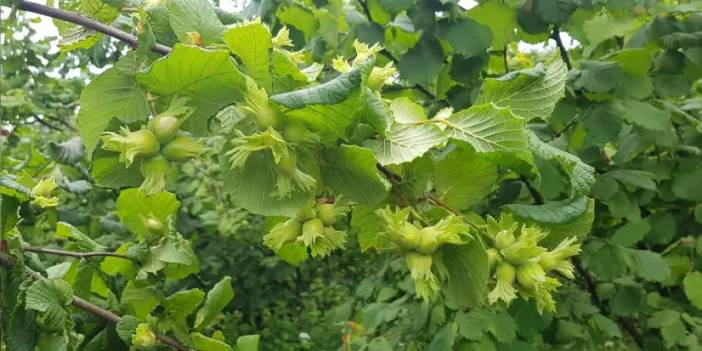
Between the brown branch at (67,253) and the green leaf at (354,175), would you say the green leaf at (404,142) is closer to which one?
the green leaf at (354,175)

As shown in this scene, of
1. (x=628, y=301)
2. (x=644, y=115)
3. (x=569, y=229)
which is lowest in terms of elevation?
(x=628, y=301)

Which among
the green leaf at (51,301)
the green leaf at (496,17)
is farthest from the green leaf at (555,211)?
the green leaf at (496,17)

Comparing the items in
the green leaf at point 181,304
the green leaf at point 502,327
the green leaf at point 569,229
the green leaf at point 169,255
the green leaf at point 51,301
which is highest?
the green leaf at point 569,229

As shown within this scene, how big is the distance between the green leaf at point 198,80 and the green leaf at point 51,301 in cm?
44

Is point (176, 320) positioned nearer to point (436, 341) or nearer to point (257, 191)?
point (257, 191)

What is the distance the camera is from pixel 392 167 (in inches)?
37.4

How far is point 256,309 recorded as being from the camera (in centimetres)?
520

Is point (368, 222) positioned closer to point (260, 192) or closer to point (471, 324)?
point (260, 192)

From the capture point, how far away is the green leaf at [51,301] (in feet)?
3.70

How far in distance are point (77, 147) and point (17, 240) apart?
1.56 metres

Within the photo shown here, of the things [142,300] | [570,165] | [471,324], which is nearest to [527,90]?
[570,165]

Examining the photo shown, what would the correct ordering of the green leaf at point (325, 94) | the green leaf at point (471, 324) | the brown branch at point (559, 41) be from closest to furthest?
1. the green leaf at point (325, 94)
2. the green leaf at point (471, 324)
3. the brown branch at point (559, 41)

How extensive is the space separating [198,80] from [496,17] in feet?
4.93

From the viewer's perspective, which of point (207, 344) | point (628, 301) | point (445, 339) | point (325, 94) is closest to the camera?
point (325, 94)
